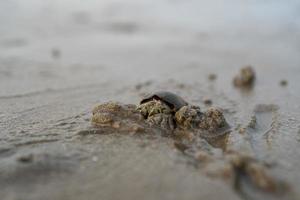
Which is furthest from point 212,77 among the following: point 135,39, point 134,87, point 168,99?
A: point 135,39

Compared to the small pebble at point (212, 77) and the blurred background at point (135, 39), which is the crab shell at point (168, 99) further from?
the small pebble at point (212, 77)

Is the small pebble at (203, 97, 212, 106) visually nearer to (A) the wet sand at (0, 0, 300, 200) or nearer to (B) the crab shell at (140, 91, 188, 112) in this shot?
(A) the wet sand at (0, 0, 300, 200)

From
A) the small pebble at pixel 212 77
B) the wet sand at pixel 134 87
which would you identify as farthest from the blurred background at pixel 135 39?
the small pebble at pixel 212 77

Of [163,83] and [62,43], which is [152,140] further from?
[62,43]

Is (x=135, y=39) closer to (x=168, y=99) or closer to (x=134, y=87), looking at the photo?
(x=134, y=87)

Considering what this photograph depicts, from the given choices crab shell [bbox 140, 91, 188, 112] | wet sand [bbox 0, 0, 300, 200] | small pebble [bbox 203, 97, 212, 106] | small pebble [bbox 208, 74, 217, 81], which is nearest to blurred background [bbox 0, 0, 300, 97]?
wet sand [bbox 0, 0, 300, 200]
